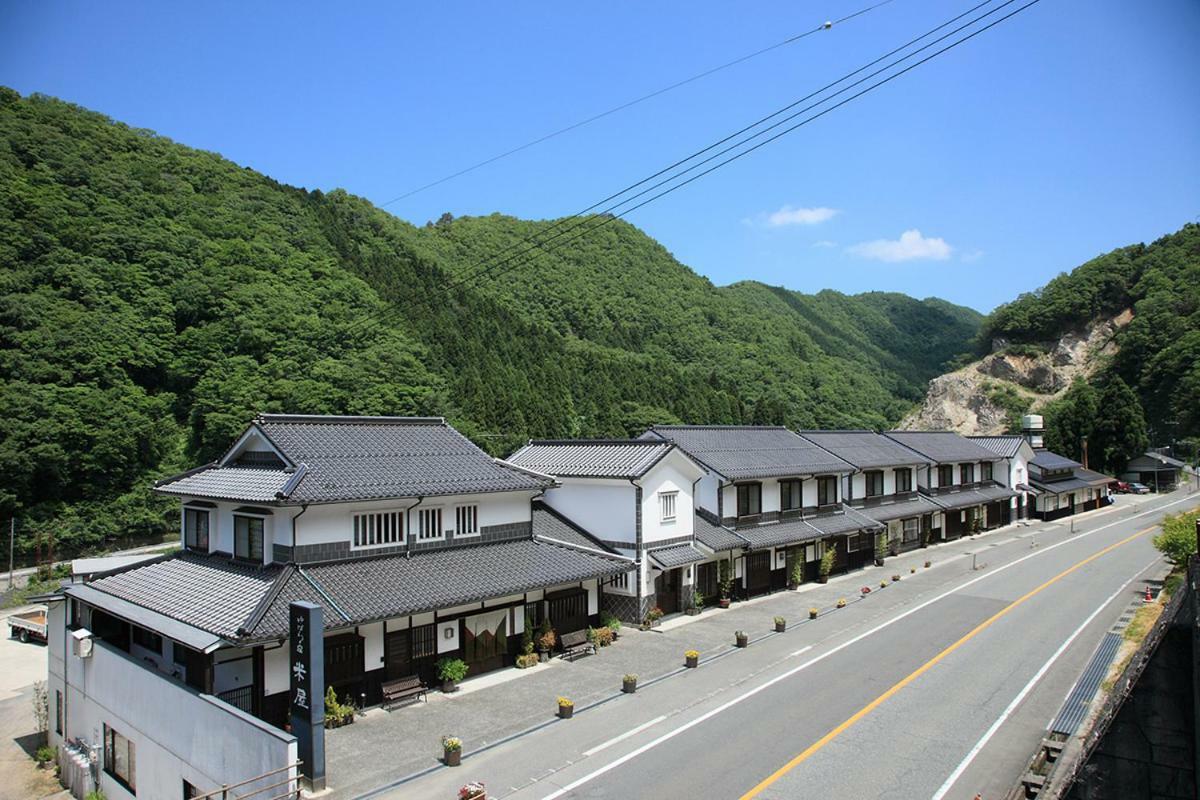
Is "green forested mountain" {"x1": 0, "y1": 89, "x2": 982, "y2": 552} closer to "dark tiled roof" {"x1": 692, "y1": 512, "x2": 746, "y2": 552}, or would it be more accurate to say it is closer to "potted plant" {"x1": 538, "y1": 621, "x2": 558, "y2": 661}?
"dark tiled roof" {"x1": 692, "y1": 512, "x2": 746, "y2": 552}

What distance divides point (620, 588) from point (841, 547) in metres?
15.1

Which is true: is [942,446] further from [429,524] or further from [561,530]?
[429,524]

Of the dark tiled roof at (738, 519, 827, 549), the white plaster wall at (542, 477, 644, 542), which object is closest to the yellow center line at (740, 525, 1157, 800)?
the dark tiled roof at (738, 519, 827, 549)

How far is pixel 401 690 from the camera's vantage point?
1734cm

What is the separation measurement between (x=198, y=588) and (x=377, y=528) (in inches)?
173

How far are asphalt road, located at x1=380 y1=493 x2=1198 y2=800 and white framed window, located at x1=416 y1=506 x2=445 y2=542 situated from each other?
648cm

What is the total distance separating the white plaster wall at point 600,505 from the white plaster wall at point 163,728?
1418 cm

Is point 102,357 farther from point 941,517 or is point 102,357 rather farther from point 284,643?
point 941,517

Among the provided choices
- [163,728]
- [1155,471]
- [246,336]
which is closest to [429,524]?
[163,728]

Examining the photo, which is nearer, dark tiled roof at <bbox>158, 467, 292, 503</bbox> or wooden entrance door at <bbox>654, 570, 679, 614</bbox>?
dark tiled roof at <bbox>158, 467, 292, 503</bbox>

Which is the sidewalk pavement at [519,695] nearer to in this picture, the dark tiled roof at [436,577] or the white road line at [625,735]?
the white road line at [625,735]

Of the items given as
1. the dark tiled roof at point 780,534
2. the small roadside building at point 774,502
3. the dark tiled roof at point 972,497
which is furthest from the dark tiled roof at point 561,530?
the dark tiled roof at point 972,497

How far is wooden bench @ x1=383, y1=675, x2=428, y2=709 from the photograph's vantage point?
1712cm

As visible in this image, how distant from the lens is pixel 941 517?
4469cm
